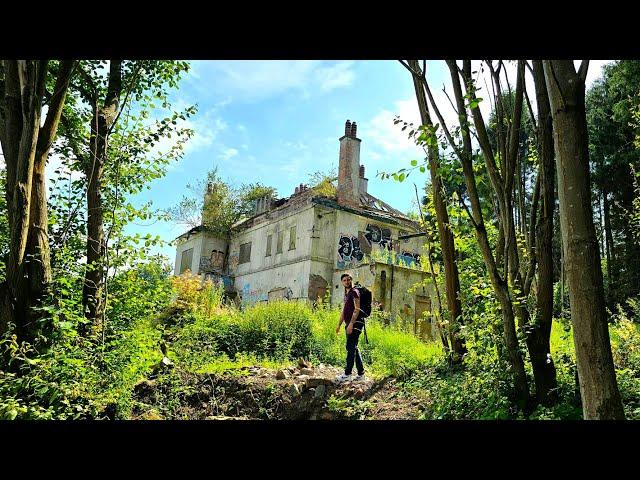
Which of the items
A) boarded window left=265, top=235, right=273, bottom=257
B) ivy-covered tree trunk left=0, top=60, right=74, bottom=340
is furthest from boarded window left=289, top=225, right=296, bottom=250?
ivy-covered tree trunk left=0, top=60, right=74, bottom=340

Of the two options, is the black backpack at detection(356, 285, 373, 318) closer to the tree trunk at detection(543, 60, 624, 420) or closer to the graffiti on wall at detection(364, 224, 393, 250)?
the tree trunk at detection(543, 60, 624, 420)

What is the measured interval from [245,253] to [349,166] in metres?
8.22

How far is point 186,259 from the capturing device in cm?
3281

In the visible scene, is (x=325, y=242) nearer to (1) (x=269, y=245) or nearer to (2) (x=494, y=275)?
(1) (x=269, y=245)

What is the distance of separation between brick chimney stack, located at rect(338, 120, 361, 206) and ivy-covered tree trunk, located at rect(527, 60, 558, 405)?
2028cm

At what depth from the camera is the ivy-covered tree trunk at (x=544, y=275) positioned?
15.6 ft

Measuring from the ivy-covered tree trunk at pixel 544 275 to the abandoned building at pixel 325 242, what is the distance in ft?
49.5

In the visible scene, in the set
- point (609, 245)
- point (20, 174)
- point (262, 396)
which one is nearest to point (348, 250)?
point (609, 245)

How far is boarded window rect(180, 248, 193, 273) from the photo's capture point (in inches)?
1267

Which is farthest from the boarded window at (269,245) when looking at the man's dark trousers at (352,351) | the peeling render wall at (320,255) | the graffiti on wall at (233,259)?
the man's dark trousers at (352,351)
